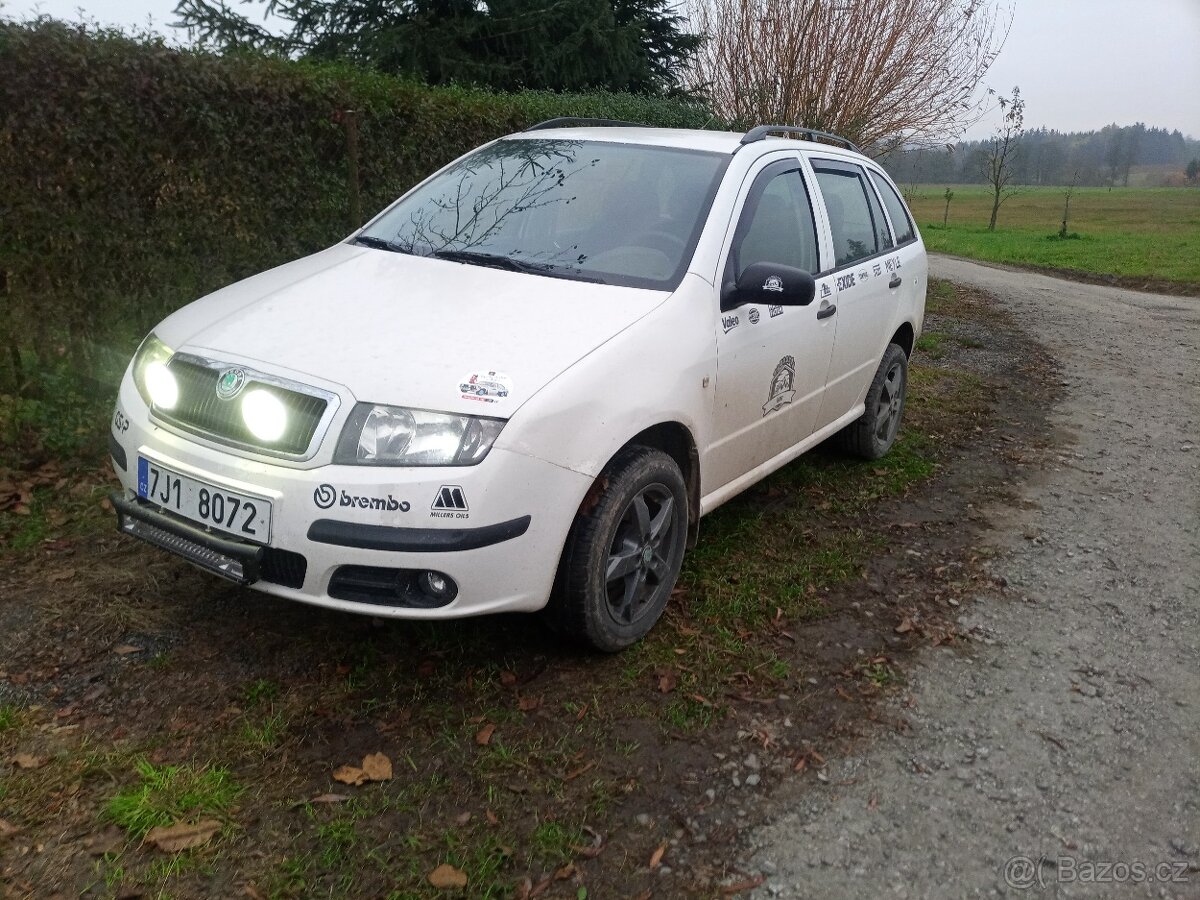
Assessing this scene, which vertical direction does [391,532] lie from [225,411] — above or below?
below

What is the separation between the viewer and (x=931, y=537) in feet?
15.3

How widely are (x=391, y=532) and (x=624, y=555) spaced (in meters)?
0.90

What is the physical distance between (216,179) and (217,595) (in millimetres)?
2742

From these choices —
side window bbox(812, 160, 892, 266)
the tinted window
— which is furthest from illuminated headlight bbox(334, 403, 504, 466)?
the tinted window

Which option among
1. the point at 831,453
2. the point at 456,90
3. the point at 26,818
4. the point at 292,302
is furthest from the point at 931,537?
the point at 456,90

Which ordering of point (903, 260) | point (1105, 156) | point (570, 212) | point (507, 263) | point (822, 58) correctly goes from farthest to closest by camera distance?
point (1105, 156) < point (822, 58) < point (903, 260) < point (570, 212) < point (507, 263)

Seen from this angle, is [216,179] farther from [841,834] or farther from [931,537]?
[841,834]

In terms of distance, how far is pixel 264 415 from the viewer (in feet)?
9.18

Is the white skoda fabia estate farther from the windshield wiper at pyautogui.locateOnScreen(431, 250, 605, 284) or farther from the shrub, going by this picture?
the shrub

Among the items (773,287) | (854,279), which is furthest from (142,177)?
(854,279)

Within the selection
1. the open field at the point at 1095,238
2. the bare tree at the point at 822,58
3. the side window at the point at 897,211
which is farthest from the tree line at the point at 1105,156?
the side window at the point at 897,211

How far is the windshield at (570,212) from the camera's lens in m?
3.59

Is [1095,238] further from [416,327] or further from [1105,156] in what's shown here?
[1105,156]

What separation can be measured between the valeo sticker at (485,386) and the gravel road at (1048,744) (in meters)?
1.41
